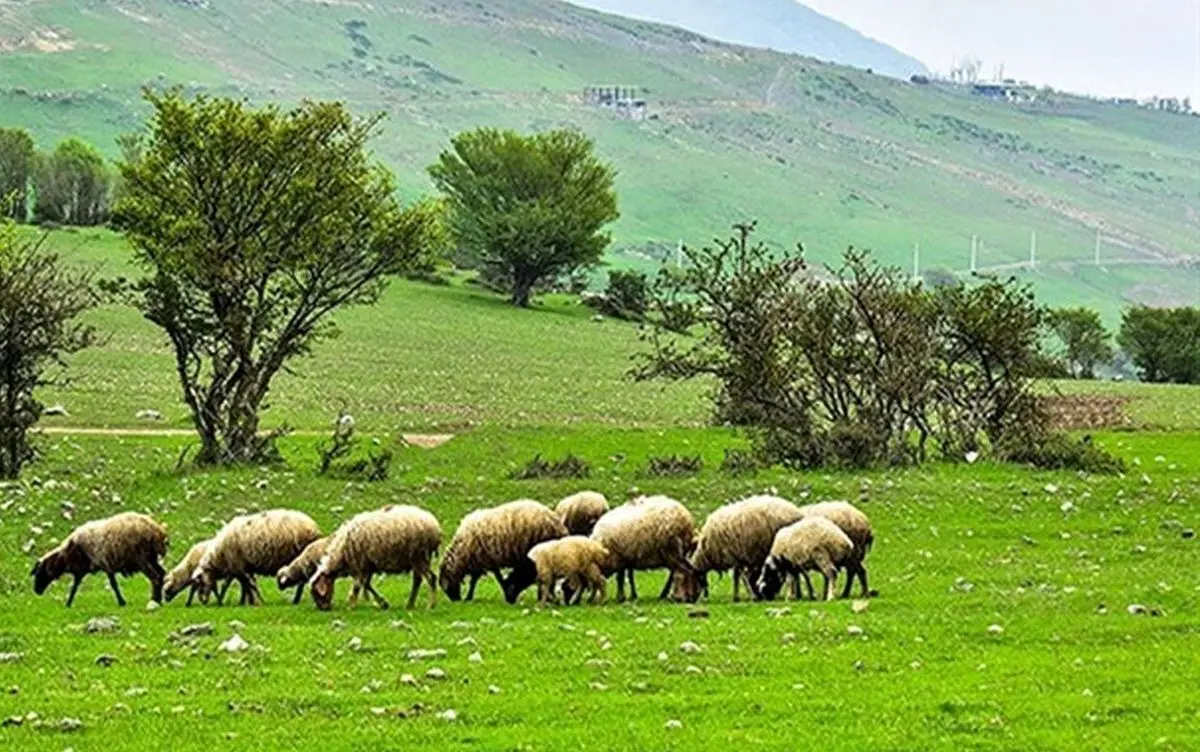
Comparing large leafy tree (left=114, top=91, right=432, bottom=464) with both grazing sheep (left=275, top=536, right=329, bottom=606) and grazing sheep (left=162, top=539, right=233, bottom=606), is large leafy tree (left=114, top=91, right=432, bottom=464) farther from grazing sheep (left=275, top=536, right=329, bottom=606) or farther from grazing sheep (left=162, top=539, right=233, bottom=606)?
grazing sheep (left=275, top=536, right=329, bottom=606)

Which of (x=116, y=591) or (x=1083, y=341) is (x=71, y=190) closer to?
(x=1083, y=341)

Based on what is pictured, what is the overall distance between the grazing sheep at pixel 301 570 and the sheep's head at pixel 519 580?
2.82 m

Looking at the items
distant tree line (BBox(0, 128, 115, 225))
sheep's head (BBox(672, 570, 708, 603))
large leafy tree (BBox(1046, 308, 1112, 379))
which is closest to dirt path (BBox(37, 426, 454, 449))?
sheep's head (BBox(672, 570, 708, 603))

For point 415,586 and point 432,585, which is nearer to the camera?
point 415,586

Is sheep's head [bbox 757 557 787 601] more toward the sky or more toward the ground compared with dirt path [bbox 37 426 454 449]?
more toward the sky

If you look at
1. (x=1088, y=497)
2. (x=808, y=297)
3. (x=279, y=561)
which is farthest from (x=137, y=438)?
(x=1088, y=497)

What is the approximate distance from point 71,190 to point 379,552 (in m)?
105

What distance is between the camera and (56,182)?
11938 centimetres

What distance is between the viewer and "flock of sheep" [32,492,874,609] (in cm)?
2344

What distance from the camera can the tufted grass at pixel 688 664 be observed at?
1508cm

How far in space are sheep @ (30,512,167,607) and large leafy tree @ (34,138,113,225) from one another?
98071mm

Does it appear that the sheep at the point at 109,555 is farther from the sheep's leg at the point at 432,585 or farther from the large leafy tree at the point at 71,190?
the large leafy tree at the point at 71,190

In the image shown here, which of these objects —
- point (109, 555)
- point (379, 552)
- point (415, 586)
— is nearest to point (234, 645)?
point (379, 552)

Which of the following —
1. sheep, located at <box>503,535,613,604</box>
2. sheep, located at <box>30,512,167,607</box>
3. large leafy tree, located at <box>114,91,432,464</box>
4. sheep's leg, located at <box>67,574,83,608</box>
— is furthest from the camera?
large leafy tree, located at <box>114,91,432,464</box>
